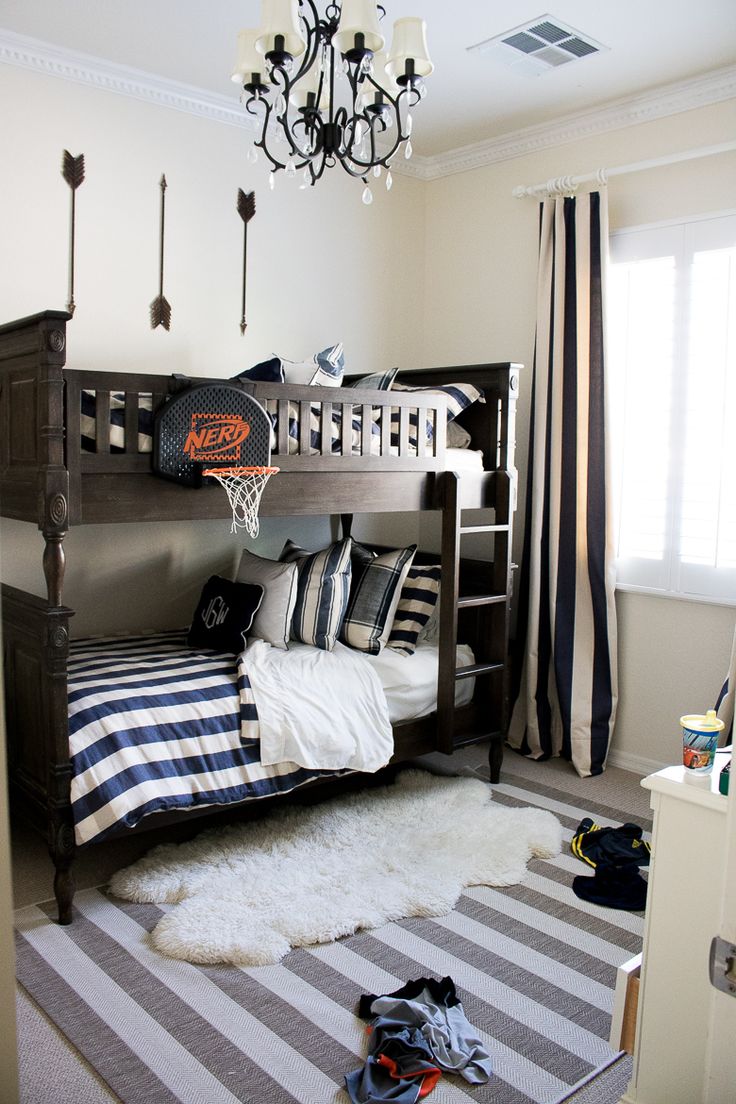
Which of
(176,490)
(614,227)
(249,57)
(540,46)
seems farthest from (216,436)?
(614,227)

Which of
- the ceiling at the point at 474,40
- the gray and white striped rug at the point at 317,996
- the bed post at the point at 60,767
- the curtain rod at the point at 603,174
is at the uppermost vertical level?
the ceiling at the point at 474,40

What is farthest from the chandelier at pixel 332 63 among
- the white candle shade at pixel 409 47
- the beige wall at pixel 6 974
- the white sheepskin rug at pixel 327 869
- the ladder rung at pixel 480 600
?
the white sheepskin rug at pixel 327 869

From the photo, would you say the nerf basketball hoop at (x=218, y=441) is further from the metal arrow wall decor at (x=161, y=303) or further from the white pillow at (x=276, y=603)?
the metal arrow wall decor at (x=161, y=303)

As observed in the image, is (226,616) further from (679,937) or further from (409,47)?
(679,937)

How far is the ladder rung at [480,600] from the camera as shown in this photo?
363cm

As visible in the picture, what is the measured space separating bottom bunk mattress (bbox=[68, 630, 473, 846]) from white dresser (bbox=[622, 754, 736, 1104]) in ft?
5.00

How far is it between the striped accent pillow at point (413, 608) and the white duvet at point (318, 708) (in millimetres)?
299

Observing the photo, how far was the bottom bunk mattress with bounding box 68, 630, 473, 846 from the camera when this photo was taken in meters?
2.67

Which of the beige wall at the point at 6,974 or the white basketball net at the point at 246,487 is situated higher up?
the white basketball net at the point at 246,487

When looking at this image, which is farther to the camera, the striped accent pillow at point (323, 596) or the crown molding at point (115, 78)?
the striped accent pillow at point (323, 596)

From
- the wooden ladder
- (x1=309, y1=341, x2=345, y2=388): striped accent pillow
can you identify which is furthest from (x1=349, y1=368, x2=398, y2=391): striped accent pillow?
the wooden ladder

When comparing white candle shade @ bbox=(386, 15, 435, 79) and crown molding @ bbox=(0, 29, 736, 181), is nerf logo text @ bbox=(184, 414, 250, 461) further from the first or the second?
crown molding @ bbox=(0, 29, 736, 181)

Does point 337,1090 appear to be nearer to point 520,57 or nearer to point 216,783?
point 216,783

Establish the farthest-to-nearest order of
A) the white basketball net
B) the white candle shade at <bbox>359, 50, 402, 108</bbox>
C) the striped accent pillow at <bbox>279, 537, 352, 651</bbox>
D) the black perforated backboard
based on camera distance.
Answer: the striped accent pillow at <bbox>279, 537, 352, 651</bbox>, the white basketball net, the black perforated backboard, the white candle shade at <bbox>359, 50, 402, 108</bbox>
